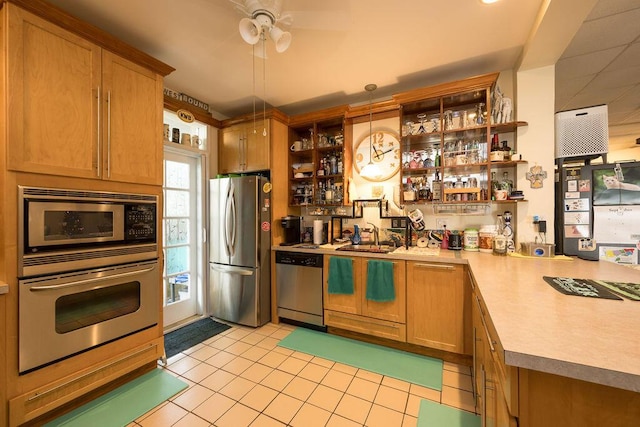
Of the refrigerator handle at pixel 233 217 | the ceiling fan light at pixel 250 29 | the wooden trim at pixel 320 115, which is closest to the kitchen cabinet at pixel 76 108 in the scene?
the refrigerator handle at pixel 233 217

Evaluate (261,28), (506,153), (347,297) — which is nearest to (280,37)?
(261,28)

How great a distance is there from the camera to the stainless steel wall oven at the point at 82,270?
4.76 feet

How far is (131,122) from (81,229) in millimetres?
848

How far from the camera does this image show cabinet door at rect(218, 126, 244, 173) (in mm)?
3215

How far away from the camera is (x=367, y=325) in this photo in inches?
96.0

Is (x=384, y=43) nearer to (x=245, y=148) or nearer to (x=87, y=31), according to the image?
(x=245, y=148)

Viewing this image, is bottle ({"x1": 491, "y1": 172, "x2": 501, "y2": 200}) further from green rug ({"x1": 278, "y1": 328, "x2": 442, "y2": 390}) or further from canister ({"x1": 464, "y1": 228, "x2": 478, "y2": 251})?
green rug ({"x1": 278, "y1": 328, "x2": 442, "y2": 390})

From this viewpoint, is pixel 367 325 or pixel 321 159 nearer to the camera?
pixel 367 325

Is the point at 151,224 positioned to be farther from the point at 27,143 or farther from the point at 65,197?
the point at 27,143

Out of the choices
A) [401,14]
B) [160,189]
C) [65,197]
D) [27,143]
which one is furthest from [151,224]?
[401,14]

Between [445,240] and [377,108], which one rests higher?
[377,108]

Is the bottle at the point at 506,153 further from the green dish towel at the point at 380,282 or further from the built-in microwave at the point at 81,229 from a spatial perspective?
the built-in microwave at the point at 81,229

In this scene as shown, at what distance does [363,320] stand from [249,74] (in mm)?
2692

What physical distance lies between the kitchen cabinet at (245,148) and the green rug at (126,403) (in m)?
2.21
